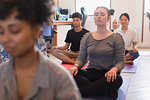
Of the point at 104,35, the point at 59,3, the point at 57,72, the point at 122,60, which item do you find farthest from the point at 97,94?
the point at 59,3

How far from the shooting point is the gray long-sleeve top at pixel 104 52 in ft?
7.29

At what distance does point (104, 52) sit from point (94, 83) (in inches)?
12.2

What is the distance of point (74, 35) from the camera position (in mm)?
3854

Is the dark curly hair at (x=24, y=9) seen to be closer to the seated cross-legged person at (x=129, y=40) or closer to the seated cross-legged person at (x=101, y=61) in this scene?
the seated cross-legged person at (x=101, y=61)

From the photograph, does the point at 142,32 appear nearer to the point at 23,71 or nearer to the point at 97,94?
the point at 97,94

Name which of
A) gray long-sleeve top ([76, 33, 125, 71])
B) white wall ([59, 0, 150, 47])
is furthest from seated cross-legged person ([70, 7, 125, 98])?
white wall ([59, 0, 150, 47])

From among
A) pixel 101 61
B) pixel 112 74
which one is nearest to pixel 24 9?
pixel 112 74

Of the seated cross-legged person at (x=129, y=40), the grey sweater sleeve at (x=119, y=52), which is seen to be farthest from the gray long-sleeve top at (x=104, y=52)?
the seated cross-legged person at (x=129, y=40)

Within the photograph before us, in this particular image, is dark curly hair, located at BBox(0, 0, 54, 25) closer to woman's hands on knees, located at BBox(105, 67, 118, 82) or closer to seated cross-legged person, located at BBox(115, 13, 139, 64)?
woman's hands on knees, located at BBox(105, 67, 118, 82)

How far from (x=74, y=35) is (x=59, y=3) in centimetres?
363

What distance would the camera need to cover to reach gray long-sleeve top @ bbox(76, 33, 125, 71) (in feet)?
7.29

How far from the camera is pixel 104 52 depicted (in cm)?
225

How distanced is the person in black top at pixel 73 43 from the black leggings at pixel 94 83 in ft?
4.92

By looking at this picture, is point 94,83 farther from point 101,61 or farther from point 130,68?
point 130,68
